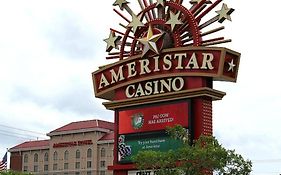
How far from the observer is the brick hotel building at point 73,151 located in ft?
326

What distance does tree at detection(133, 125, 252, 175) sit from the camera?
25828mm

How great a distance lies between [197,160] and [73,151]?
79.1 meters

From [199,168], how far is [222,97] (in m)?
5.73

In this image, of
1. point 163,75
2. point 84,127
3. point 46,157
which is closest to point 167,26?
point 163,75

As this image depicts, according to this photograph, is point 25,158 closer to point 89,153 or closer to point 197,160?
point 89,153

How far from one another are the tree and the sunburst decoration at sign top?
622 centimetres

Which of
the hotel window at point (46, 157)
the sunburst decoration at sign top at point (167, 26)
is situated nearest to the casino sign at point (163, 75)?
the sunburst decoration at sign top at point (167, 26)

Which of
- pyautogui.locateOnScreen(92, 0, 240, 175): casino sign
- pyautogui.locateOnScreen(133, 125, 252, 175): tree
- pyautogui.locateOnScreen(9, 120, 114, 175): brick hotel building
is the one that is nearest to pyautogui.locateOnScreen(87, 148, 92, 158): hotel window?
pyautogui.locateOnScreen(9, 120, 114, 175): brick hotel building

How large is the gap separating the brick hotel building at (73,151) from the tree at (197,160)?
2679 inches

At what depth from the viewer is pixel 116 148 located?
111 feet

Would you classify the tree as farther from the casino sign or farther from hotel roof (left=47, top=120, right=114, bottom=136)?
hotel roof (left=47, top=120, right=114, bottom=136)

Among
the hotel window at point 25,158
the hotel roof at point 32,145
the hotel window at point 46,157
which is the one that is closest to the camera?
the hotel window at point 46,157

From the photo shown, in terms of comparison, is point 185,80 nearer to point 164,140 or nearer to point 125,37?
point 164,140

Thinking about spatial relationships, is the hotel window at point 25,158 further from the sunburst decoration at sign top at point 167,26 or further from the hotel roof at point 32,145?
the sunburst decoration at sign top at point 167,26
